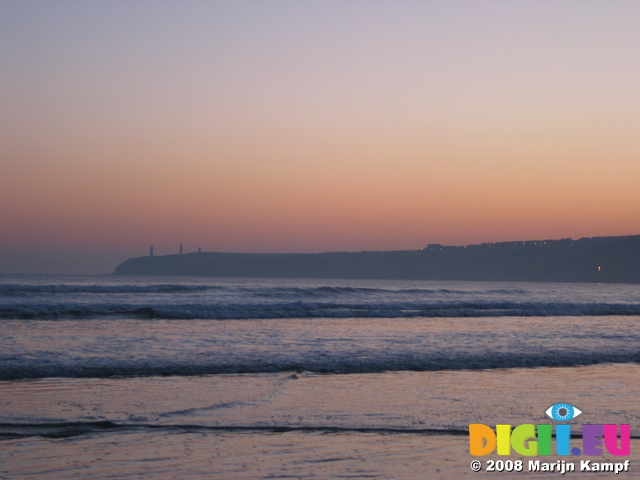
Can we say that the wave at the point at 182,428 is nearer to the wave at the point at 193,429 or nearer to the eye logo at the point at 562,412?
the wave at the point at 193,429

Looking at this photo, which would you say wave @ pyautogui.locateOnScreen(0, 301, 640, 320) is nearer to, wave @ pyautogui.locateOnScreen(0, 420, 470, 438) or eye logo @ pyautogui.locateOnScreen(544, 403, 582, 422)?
wave @ pyautogui.locateOnScreen(0, 420, 470, 438)

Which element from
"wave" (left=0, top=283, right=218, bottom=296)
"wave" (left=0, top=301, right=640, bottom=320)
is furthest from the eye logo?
"wave" (left=0, top=283, right=218, bottom=296)

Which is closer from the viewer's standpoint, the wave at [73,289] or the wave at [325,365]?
the wave at [325,365]

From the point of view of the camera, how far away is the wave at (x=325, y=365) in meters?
9.73

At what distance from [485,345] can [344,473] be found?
31.6ft

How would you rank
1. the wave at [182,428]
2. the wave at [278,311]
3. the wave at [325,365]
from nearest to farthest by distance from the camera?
the wave at [182,428] < the wave at [325,365] < the wave at [278,311]

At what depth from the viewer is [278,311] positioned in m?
26.2

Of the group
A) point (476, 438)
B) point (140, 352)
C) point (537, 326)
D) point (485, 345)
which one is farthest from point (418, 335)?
point (476, 438)

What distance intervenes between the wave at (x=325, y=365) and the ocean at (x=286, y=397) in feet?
0.14

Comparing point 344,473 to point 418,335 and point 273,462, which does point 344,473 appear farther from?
point 418,335

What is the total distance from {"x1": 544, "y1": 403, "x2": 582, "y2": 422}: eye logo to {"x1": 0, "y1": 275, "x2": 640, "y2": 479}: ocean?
120mm

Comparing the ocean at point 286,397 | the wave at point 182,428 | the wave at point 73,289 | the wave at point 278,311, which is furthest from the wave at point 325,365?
the wave at point 73,289

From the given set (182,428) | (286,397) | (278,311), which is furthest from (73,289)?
(182,428)

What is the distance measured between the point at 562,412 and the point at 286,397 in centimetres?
331
